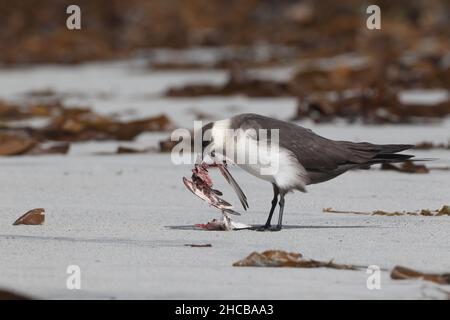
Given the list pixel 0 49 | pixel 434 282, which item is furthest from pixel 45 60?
pixel 434 282

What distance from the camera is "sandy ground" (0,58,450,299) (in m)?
4.27

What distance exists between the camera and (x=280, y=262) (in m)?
4.61

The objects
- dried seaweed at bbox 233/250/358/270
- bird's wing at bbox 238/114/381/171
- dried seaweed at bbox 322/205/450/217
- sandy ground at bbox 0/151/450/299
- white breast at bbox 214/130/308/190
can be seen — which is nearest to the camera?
sandy ground at bbox 0/151/450/299

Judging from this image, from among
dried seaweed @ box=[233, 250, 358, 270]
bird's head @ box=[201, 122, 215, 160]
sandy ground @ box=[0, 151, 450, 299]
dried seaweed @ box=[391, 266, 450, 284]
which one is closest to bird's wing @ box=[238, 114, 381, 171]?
Result: bird's head @ box=[201, 122, 215, 160]

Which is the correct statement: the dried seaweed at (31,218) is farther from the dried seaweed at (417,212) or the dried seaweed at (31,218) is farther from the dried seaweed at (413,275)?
the dried seaweed at (413,275)

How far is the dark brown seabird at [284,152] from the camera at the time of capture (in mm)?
5512

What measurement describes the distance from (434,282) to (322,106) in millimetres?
6539

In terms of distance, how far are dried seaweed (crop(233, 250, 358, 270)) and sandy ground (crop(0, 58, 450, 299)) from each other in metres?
0.06

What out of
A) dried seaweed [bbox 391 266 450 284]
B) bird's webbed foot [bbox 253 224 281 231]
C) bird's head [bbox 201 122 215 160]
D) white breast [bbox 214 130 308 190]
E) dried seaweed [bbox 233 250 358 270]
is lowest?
dried seaweed [bbox 391 266 450 284]

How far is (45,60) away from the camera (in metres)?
20.7

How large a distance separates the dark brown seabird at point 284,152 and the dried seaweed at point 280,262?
878 mm

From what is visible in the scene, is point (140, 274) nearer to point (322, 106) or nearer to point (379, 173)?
point (379, 173)

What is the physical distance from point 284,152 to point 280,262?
1.09 metres

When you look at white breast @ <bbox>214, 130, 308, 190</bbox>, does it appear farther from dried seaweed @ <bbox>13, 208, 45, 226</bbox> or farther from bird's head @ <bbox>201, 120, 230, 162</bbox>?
dried seaweed @ <bbox>13, 208, 45, 226</bbox>
